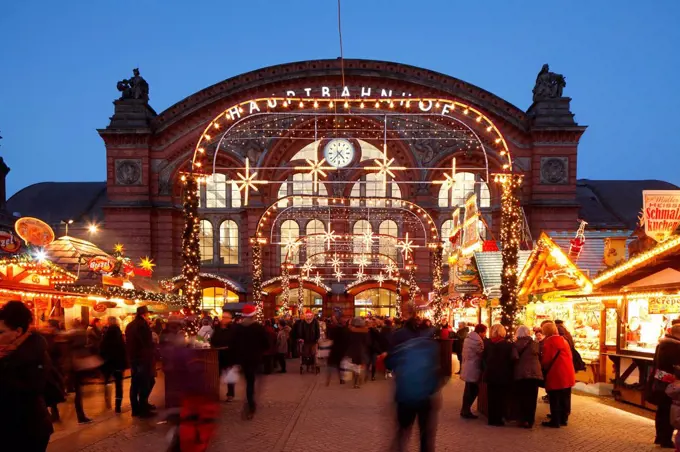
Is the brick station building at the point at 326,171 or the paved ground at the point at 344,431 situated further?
the brick station building at the point at 326,171

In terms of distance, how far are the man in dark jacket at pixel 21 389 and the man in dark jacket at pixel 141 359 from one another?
22.7 ft

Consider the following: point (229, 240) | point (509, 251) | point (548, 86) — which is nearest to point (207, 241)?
point (229, 240)

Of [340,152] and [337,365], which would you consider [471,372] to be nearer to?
[337,365]

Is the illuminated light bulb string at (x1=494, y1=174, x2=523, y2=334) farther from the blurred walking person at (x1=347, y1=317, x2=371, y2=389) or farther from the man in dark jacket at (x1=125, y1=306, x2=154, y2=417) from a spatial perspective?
the man in dark jacket at (x1=125, y1=306, x2=154, y2=417)

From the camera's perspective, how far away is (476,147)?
47.8m

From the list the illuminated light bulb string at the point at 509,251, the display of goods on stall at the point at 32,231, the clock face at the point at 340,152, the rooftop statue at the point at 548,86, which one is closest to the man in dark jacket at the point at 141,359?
the illuminated light bulb string at the point at 509,251

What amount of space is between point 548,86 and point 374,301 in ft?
61.6

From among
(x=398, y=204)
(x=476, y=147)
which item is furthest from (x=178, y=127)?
(x=476, y=147)

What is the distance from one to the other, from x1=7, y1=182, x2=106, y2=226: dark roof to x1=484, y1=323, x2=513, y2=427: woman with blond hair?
4781 centimetres

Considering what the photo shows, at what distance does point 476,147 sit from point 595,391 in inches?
1267

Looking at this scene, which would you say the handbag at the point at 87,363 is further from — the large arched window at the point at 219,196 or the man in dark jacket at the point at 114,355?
the large arched window at the point at 219,196

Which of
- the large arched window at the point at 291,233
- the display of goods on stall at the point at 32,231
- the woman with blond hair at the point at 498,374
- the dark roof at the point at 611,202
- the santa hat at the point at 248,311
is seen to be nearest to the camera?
the woman with blond hair at the point at 498,374

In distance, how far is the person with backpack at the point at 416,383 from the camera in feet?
25.6

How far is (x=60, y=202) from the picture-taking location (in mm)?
59156
